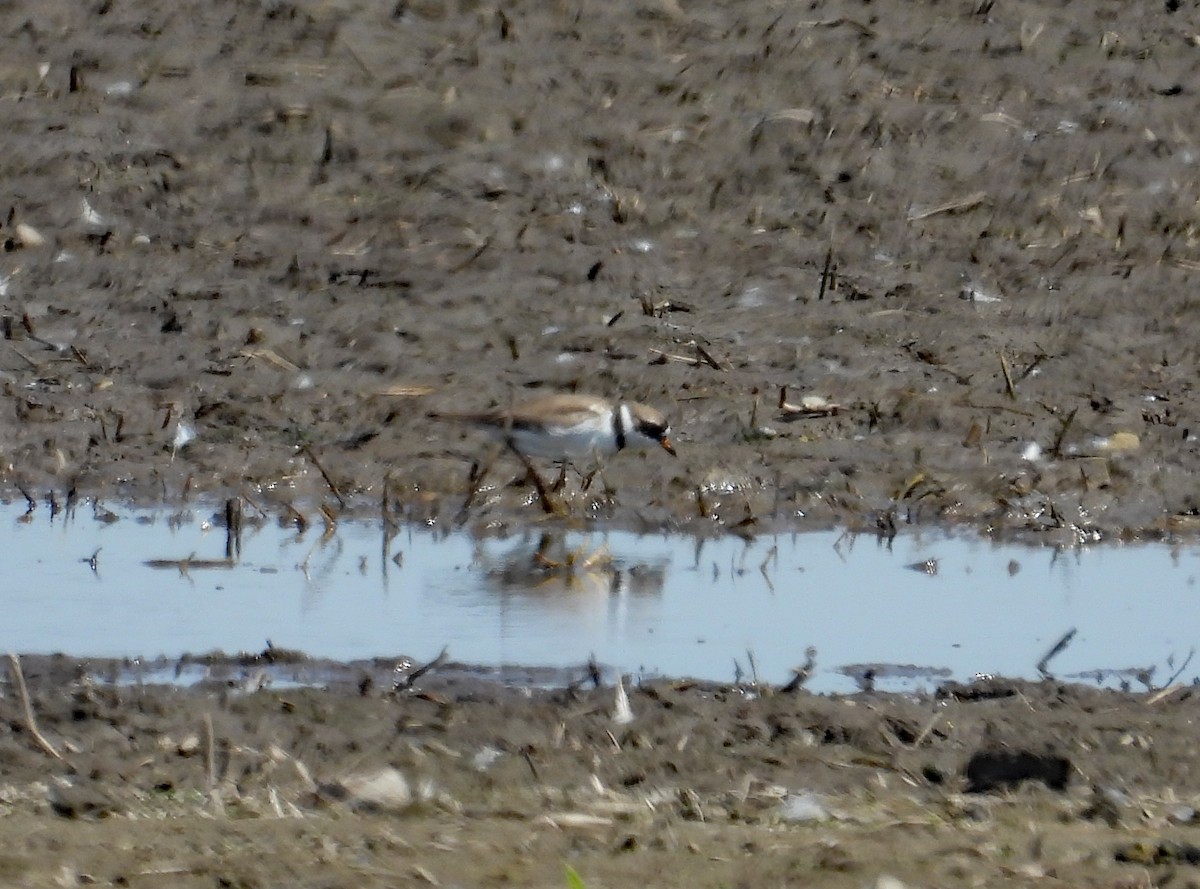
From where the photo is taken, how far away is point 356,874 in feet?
16.4

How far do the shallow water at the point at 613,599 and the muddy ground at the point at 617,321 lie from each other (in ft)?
1.31

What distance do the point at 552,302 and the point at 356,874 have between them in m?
7.21

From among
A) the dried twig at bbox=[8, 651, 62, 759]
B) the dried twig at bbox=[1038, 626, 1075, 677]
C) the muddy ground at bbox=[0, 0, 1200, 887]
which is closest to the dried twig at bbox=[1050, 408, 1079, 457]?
the muddy ground at bbox=[0, 0, 1200, 887]

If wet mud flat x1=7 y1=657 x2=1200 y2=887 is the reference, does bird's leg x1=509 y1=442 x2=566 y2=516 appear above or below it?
above

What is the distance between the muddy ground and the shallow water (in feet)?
1.31

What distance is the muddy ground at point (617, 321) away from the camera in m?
6.21

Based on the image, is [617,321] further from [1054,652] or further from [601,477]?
[1054,652]

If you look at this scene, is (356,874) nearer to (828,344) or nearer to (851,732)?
(851,732)

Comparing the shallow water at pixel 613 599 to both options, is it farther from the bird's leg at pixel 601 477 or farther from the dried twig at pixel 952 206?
the dried twig at pixel 952 206

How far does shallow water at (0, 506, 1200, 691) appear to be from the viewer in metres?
7.51

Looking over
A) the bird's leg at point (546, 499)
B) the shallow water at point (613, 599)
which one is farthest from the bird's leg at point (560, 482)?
the shallow water at point (613, 599)

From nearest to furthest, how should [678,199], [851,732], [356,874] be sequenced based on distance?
[356,874] < [851,732] < [678,199]

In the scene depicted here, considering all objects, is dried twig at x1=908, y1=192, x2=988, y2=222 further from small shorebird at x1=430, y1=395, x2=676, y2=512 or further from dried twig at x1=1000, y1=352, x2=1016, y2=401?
small shorebird at x1=430, y1=395, x2=676, y2=512

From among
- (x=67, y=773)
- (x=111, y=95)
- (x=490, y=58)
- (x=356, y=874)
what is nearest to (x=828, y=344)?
(x=490, y=58)
